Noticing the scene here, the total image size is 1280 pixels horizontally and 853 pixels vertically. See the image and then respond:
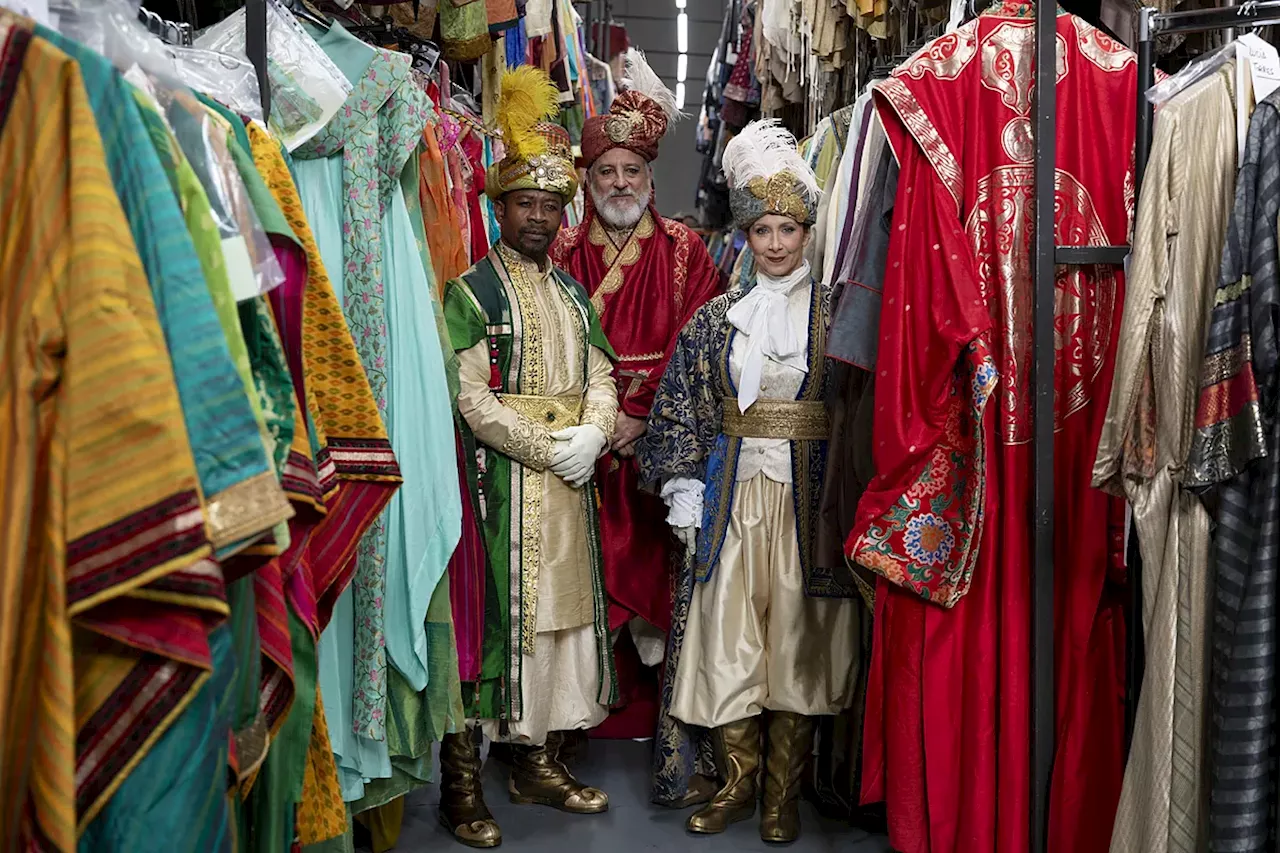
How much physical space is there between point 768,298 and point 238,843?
6.96ft

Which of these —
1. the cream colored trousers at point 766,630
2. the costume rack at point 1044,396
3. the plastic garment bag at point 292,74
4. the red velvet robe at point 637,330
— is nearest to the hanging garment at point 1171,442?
the costume rack at point 1044,396

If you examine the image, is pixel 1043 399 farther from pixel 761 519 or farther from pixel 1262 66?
pixel 761 519

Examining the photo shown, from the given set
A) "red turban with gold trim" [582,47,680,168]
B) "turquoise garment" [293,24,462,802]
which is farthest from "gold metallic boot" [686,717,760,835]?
"red turban with gold trim" [582,47,680,168]

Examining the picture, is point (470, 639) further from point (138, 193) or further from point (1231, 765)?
point (138, 193)

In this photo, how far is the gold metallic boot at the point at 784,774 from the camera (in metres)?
3.14

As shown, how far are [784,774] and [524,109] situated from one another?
1.82 meters

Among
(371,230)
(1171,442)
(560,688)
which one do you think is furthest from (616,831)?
(1171,442)

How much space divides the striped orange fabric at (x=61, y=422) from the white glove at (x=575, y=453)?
6.95ft

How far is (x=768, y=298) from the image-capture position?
3.28 m

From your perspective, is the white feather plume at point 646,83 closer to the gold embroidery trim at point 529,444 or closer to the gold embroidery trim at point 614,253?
the gold embroidery trim at point 614,253

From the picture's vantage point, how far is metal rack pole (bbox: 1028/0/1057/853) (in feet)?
7.64

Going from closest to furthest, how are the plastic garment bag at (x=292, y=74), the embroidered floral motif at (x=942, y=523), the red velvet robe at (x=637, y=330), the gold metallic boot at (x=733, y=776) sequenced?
1. the plastic garment bag at (x=292, y=74)
2. the embroidered floral motif at (x=942, y=523)
3. the gold metallic boot at (x=733, y=776)
4. the red velvet robe at (x=637, y=330)

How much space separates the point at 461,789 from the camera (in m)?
3.18

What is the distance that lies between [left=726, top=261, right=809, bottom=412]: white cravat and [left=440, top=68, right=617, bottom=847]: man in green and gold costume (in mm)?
400
